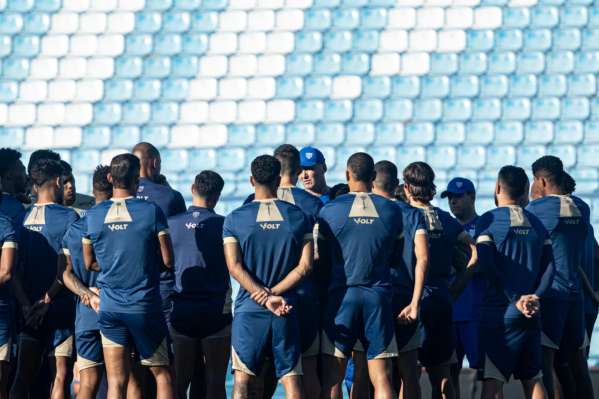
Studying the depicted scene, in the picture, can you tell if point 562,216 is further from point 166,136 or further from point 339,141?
point 166,136

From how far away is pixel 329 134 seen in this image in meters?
13.0

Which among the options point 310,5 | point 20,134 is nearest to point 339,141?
point 310,5

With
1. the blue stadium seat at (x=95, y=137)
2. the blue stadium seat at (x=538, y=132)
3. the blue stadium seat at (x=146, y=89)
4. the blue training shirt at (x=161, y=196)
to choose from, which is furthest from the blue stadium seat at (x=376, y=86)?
the blue training shirt at (x=161, y=196)

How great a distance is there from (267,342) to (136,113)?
7.90 m

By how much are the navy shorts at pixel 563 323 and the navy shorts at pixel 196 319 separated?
204 centimetres

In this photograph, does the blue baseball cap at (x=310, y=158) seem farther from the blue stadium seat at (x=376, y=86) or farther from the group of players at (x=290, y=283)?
the blue stadium seat at (x=376, y=86)

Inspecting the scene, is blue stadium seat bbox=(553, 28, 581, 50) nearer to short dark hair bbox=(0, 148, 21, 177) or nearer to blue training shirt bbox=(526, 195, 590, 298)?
blue training shirt bbox=(526, 195, 590, 298)

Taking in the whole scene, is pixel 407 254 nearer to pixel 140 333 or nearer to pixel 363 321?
pixel 363 321

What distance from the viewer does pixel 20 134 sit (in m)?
13.5

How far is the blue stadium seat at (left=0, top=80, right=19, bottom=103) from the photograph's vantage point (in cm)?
1380

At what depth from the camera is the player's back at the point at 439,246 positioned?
6675 mm

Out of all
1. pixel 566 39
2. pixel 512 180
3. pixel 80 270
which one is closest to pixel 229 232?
pixel 80 270

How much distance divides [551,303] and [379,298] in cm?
144

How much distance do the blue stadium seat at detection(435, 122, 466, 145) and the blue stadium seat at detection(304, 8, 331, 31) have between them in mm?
2002
